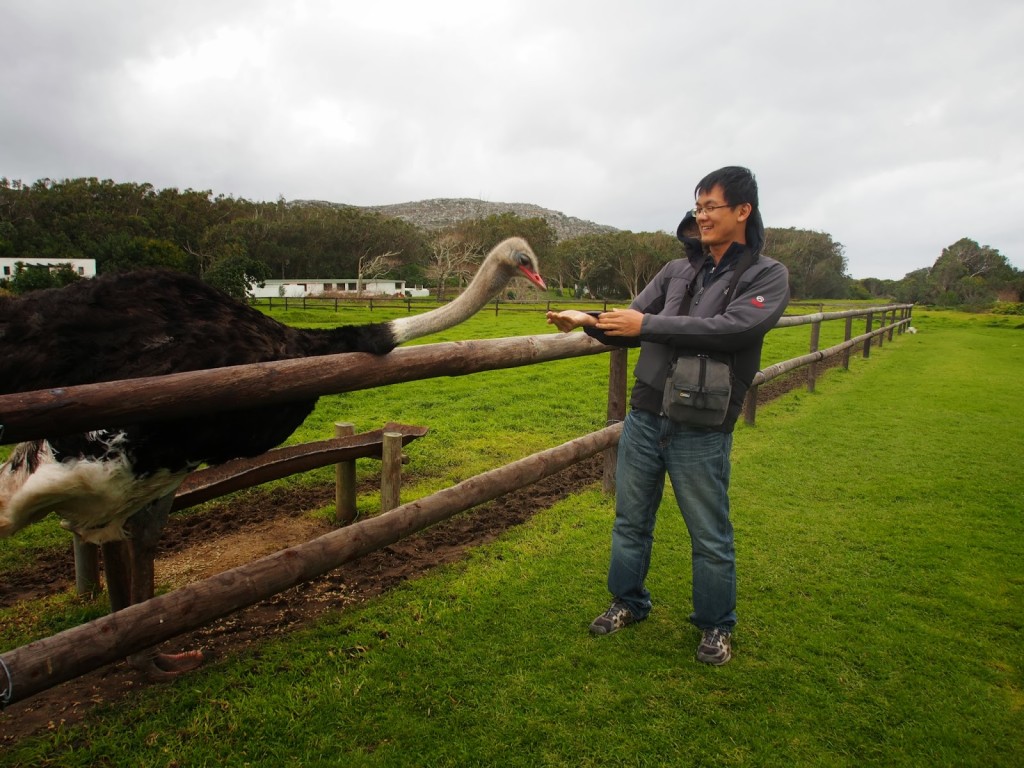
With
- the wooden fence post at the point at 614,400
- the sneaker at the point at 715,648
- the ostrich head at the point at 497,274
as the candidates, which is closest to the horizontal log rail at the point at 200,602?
the ostrich head at the point at 497,274

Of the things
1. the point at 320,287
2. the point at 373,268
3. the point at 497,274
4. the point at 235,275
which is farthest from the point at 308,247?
the point at 497,274

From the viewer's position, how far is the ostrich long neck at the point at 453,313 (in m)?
2.54

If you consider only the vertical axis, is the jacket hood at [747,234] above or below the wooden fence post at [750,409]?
above

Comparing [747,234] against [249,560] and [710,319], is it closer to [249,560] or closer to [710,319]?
[710,319]

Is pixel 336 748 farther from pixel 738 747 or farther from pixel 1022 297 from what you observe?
pixel 1022 297

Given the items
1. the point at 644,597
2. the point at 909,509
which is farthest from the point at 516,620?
the point at 909,509

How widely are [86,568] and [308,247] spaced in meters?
58.1

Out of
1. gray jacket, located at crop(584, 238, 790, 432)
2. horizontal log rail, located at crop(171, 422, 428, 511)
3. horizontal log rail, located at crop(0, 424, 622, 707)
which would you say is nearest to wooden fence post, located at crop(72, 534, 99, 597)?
horizontal log rail, located at crop(171, 422, 428, 511)

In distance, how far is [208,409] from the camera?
1.85 m

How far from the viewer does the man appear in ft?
7.86

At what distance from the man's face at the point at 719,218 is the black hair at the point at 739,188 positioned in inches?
0.6

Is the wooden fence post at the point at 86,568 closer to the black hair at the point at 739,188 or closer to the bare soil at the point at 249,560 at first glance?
the bare soil at the point at 249,560

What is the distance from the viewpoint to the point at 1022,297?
4788 centimetres

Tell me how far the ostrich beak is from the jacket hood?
0.63 meters
